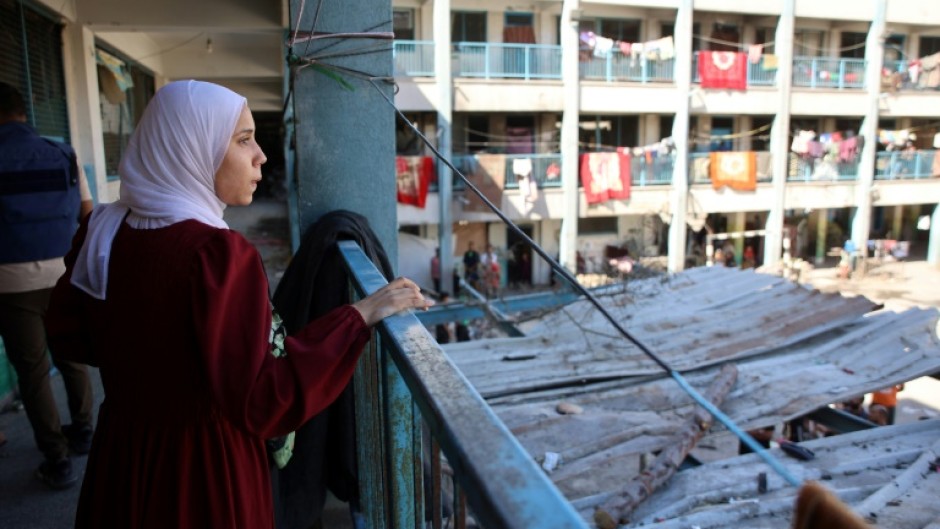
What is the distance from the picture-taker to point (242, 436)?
1.42 metres

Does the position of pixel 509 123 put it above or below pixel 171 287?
above

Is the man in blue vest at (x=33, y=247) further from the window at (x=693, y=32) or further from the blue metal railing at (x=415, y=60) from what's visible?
the window at (x=693, y=32)

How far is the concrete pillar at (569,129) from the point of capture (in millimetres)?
18516

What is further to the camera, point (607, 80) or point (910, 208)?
point (910, 208)

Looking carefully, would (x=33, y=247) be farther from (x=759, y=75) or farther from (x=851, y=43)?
(x=851, y=43)

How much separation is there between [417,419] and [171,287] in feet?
1.76

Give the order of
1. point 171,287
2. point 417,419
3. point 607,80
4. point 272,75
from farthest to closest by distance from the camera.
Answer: point 607,80
point 272,75
point 417,419
point 171,287

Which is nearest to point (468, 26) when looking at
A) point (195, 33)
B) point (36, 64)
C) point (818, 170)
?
point (195, 33)

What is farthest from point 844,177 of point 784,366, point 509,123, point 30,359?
point 30,359

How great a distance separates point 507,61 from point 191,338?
60.0ft

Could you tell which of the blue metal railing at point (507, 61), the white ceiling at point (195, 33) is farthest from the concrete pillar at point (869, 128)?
the white ceiling at point (195, 33)

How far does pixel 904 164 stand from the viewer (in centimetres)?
2306

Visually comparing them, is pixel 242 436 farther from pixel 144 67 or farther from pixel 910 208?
pixel 910 208

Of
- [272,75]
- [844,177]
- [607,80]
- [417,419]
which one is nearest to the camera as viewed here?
[417,419]
